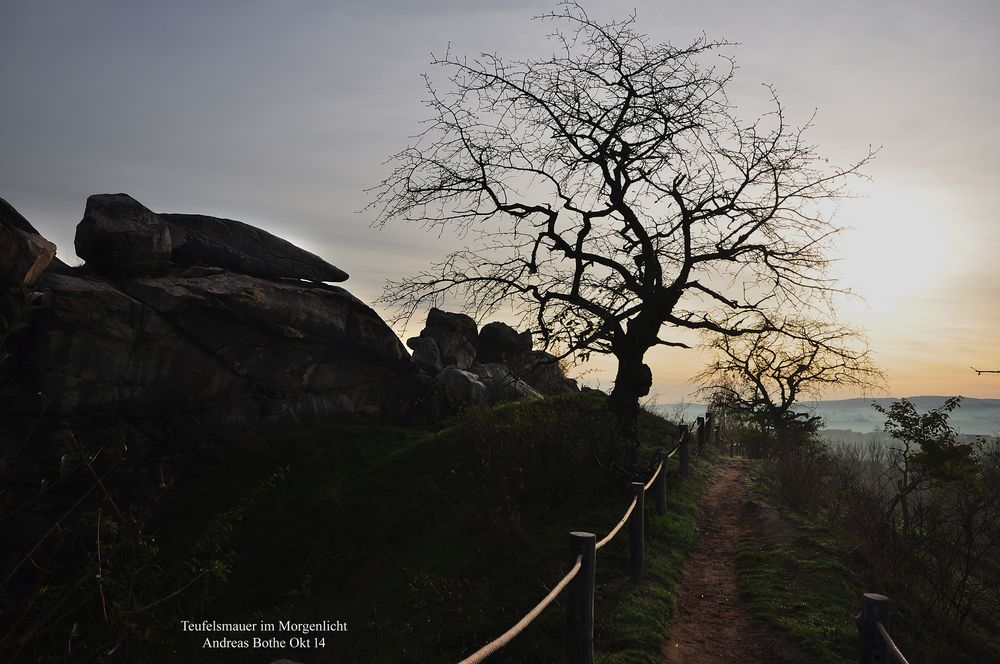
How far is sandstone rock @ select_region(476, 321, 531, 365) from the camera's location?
26969 millimetres

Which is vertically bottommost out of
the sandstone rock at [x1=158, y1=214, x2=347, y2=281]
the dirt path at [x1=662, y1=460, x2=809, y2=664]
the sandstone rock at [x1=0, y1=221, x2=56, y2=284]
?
the dirt path at [x1=662, y1=460, x2=809, y2=664]

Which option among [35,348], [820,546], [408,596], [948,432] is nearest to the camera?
[408,596]

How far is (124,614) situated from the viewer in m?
4.27

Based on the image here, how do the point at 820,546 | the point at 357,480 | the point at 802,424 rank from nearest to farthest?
the point at 820,546 < the point at 357,480 < the point at 802,424

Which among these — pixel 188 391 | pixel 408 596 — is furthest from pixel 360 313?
pixel 408 596

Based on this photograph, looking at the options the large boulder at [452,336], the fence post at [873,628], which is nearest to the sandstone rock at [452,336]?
the large boulder at [452,336]

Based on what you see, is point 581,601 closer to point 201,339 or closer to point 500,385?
point 201,339

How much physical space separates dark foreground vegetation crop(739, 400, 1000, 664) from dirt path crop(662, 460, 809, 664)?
26cm

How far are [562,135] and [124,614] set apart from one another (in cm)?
1283

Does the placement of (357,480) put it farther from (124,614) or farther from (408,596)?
(124,614)

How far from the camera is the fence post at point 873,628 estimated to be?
4.72 metres

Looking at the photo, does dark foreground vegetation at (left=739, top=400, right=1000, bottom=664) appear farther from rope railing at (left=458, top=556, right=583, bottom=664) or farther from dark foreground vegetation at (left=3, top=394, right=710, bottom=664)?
rope railing at (left=458, top=556, right=583, bottom=664)

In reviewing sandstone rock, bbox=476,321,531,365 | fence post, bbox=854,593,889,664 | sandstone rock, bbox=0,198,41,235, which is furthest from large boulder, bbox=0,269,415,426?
fence post, bbox=854,593,889,664

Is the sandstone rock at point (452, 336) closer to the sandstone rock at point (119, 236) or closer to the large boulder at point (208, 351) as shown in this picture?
the large boulder at point (208, 351)
